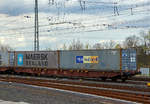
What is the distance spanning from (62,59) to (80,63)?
2510 millimetres

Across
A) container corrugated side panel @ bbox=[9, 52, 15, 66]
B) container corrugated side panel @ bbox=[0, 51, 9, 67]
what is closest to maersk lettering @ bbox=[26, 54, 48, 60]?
container corrugated side panel @ bbox=[9, 52, 15, 66]

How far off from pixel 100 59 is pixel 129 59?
2.93m

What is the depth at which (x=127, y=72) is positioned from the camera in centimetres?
1972

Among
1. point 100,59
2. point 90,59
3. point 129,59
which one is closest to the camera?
point 129,59

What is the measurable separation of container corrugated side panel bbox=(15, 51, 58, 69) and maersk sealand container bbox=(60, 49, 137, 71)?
1.32 m

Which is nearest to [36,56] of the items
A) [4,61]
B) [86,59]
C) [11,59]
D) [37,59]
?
[37,59]

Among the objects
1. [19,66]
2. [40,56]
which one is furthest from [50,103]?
[19,66]

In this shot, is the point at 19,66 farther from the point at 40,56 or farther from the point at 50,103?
the point at 50,103

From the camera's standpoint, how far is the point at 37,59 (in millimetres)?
26828

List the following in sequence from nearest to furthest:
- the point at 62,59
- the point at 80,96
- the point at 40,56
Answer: the point at 80,96 < the point at 62,59 < the point at 40,56

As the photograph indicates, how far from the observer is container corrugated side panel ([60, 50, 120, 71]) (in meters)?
20.7

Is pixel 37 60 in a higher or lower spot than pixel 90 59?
lower

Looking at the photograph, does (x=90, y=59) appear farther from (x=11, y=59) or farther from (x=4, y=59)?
(x=4, y=59)

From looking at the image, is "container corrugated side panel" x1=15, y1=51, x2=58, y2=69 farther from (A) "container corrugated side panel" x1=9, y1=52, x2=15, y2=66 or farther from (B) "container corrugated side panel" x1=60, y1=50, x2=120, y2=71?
(B) "container corrugated side panel" x1=60, y1=50, x2=120, y2=71
